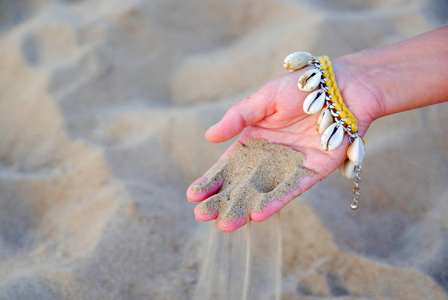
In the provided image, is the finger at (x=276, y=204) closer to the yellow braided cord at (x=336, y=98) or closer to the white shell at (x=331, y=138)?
the white shell at (x=331, y=138)

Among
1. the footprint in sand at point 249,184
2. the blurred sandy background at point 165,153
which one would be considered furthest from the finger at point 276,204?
the blurred sandy background at point 165,153

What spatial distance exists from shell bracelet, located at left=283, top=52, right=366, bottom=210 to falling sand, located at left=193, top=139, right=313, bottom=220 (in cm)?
11

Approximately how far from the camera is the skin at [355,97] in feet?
4.03

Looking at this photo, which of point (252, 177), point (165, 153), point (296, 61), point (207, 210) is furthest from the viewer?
point (165, 153)

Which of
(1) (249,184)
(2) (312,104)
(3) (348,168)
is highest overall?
(2) (312,104)

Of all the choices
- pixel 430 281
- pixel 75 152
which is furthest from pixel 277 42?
pixel 430 281

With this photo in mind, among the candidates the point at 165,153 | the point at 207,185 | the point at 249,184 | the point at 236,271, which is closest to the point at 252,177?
the point at 249,184

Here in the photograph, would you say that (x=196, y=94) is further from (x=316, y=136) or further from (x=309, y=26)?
(x=316, y=136)

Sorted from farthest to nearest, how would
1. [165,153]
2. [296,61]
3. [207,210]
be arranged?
[165,153]
[296,61]
[207,210]

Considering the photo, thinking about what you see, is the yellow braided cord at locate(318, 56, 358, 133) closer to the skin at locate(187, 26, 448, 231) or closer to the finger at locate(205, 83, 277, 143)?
the skin at locate(187, 26, 448, 231)

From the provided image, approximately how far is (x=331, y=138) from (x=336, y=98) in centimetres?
14

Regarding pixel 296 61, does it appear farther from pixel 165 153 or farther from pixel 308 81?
pixel 165 153

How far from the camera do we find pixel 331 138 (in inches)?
47.3

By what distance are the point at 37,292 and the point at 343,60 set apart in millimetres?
1252
